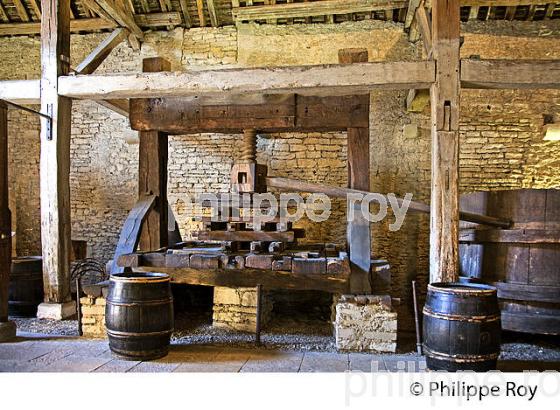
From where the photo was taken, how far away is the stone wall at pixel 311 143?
8.08 meters

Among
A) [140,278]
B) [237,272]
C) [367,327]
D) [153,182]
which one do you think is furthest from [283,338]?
[153,182]

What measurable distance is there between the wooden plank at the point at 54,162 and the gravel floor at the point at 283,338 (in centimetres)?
40

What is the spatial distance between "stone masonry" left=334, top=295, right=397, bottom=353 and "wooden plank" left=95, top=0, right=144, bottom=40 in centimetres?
592

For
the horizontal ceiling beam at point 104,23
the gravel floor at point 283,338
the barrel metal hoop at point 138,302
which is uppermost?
the horizontal ceiling beam at point 104,23

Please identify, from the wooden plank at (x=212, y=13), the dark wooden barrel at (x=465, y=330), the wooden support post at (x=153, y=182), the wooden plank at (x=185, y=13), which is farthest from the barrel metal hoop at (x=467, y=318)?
the wooden plank at (x=185, y=13)

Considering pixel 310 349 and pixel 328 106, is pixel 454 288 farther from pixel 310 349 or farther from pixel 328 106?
pixel 328 106

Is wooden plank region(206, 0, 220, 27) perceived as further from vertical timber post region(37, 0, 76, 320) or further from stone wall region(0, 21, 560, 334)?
vertical timber post region(37, 0, 76, 320)

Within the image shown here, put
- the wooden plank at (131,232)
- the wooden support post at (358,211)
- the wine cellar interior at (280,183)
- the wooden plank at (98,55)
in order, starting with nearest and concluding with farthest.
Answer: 1. the wine cellar interior at (280,183)
2. the wooden support post at (358,211)
3. the wooden plank at (131,232)
4. the wooden plank at (98,55)

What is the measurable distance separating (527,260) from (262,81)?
12.0 ft

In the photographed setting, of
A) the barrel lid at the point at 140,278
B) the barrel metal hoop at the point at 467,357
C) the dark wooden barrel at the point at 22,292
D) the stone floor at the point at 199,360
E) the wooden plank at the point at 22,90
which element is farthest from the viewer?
the dark wooden barrel at the point at 22,292

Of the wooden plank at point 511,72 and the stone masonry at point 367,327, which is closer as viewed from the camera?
the stone masonry at point 367,327

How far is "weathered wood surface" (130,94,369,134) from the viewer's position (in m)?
5.74

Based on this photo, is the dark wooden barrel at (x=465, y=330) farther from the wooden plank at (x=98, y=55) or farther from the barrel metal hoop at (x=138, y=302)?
the wooden plank at (x=98, y=55)

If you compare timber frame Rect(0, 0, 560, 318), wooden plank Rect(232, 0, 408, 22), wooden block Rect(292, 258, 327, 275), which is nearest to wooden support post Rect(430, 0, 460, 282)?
timber frame Rect(0, 0, 560, 318)
